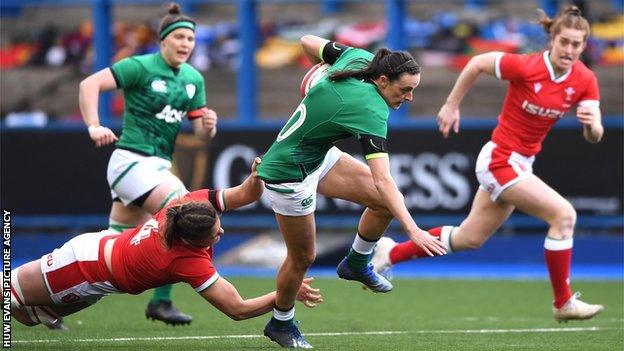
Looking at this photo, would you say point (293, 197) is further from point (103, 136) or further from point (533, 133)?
point (533, 133)

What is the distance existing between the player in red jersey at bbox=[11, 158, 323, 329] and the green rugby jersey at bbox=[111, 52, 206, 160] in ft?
6.33

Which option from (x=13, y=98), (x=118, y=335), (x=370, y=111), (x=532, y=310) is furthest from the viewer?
(x=13, y=98)

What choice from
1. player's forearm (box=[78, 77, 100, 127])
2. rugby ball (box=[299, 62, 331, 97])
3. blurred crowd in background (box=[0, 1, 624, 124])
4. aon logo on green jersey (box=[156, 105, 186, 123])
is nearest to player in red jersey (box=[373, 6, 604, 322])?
rugby ball (box=[299, 62, 331, 97])

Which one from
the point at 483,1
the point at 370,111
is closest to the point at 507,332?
the point at 370,111

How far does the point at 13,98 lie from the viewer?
732 inches

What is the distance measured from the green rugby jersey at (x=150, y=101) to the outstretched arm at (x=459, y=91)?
1.96 metres

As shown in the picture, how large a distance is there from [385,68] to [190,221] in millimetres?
1420

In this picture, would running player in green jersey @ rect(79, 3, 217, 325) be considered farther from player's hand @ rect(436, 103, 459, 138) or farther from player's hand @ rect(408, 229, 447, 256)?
player's hand @ rect(408, 229, 447, 256)

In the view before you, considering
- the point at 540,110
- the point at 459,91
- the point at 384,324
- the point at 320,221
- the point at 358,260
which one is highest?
the point at 459,91

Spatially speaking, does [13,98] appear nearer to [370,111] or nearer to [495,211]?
[495,211]

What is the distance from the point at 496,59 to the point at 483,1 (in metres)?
11.6

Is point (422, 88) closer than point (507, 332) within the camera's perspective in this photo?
No

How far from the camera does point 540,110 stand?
9.55 meters

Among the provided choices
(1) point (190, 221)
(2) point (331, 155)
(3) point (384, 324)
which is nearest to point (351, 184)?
(2) point (331, 155)
